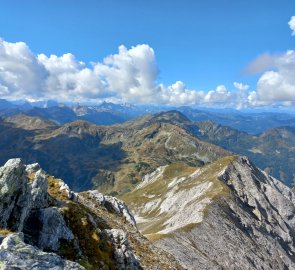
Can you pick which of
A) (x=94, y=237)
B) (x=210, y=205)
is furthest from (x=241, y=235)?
(x=94, y=237)

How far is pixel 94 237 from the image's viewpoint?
34.8m

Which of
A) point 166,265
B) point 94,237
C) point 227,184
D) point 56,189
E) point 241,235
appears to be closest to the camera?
point 94,237

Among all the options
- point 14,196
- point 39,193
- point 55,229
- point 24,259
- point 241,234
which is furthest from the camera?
point 241,234

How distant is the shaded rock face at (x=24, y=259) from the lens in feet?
58.4

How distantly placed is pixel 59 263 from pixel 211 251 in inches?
3898

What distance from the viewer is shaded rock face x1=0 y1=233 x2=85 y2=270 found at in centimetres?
1780

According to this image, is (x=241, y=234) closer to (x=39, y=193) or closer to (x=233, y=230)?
(x=233, y=230)

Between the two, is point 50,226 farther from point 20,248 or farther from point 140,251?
point 140,251

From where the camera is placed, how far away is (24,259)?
60.0 ft

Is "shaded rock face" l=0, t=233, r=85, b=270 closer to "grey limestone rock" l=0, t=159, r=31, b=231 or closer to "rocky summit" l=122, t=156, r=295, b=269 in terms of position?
"grey limestone rock" l=0, t=159, r=31, b=231

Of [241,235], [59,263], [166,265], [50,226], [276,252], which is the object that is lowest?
[276,252]

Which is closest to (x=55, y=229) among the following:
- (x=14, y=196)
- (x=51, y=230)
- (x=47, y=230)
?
(x=51, y=230)

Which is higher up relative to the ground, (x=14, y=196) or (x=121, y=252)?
(x=14, y=196)

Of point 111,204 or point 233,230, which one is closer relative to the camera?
point 111,204
